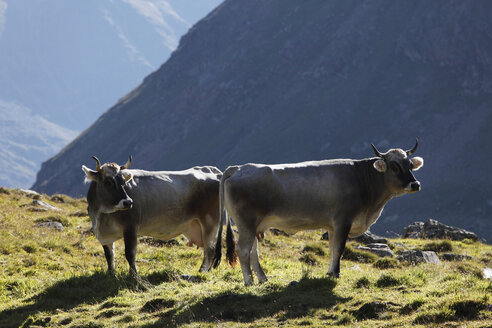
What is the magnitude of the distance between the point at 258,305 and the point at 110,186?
5.59 meters

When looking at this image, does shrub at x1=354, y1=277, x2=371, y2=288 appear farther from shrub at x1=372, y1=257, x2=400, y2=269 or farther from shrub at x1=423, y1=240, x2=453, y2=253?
shrub at x1=423, y1=240, x2=453, y2=253

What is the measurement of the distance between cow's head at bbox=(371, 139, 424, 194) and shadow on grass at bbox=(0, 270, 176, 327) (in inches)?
240

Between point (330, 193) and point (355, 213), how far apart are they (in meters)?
0.84

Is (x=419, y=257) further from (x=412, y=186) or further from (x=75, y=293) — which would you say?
(x=75, y=293)

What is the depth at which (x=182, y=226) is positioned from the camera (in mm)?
18391

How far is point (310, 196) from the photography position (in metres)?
15.6

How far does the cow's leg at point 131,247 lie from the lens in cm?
1648

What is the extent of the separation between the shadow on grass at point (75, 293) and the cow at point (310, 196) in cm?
269

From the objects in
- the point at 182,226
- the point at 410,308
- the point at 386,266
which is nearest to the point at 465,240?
the point at 386,266

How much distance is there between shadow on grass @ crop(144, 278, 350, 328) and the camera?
12492 millimetres

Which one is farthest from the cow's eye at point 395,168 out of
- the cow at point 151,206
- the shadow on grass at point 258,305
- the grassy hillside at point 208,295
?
the cow at point 151,206

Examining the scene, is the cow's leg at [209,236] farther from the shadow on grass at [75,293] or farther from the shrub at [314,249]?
the shrub at [314,249]

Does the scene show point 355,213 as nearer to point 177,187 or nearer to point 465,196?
point 177,187

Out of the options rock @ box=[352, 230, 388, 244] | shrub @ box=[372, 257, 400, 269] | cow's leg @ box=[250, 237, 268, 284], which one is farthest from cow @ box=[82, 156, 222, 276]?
rock @ box=[352, 230, 388, 244]
